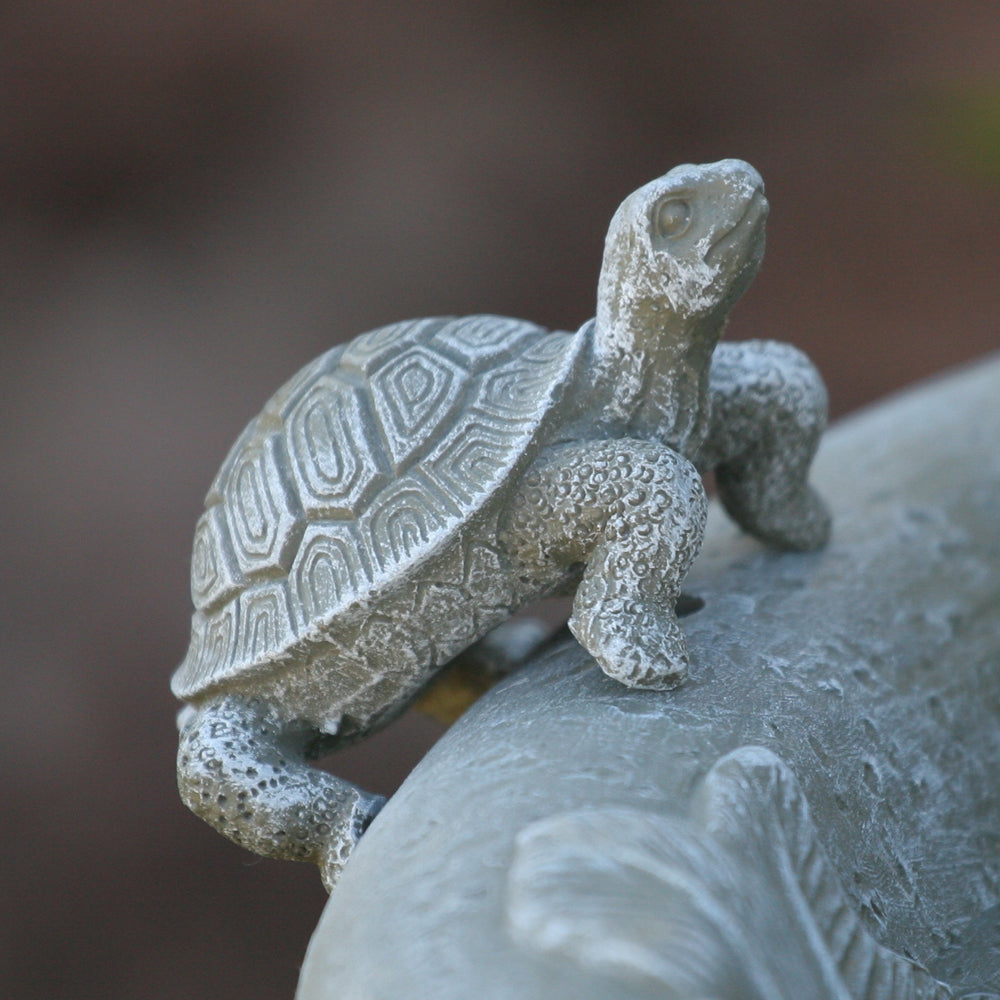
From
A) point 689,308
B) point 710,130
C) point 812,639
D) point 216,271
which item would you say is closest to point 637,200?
point 689,308

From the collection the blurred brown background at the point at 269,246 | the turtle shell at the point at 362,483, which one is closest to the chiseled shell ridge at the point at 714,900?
the turtle shell at the point at 362,483

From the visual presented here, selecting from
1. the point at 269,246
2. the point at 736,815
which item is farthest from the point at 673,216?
the point at 269,246

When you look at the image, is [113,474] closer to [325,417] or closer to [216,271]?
[216,271]

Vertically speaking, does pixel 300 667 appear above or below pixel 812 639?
above

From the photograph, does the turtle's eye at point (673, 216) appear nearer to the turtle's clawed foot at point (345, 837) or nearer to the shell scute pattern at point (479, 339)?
the shell scute pattern at point (479, 339)

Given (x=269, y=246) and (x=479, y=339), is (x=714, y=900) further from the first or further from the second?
(x=269, y=246)

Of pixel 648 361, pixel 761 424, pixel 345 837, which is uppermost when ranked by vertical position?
pixel 648 361
